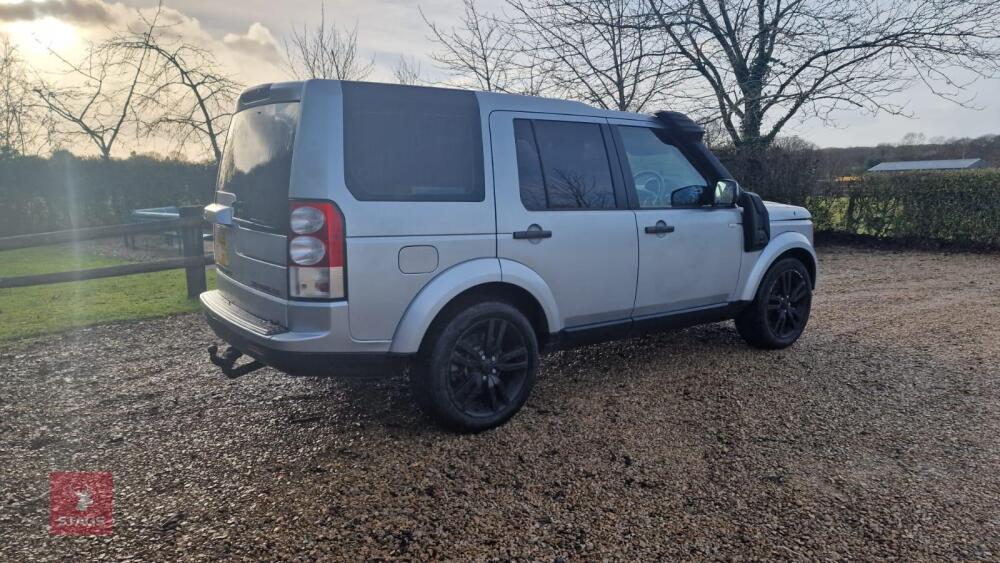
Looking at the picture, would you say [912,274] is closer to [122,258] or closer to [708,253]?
[708,253]

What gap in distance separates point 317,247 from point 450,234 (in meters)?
0.70

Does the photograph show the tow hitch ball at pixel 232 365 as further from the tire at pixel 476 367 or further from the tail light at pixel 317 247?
the tire at pixel 476 367

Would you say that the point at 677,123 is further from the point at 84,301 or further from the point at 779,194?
the point at 779,194

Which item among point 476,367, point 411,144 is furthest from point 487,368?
point 411,144

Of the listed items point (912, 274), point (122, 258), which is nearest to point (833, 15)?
point (912, 274)

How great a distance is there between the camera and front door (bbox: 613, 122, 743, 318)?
4.12 metres

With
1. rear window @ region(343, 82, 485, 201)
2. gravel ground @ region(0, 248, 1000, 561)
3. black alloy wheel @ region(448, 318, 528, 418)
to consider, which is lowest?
gravel ground @ region(0, 248, 1000, 561)

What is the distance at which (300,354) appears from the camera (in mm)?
2982

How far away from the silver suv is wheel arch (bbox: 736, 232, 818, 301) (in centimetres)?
49

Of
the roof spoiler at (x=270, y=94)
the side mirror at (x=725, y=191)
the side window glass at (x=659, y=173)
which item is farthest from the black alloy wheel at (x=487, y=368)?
the side mirror at (x=725, y=191)

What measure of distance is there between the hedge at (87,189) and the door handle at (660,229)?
1249 cm

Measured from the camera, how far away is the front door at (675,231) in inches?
162

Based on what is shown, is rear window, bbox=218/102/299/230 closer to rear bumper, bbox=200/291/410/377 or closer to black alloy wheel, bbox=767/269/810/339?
rear bumper, bbox=200/291/410/377

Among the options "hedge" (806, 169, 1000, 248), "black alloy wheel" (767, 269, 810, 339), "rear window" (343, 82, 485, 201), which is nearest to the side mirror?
"black alloy wheel" (767, 269, 810, 339)
